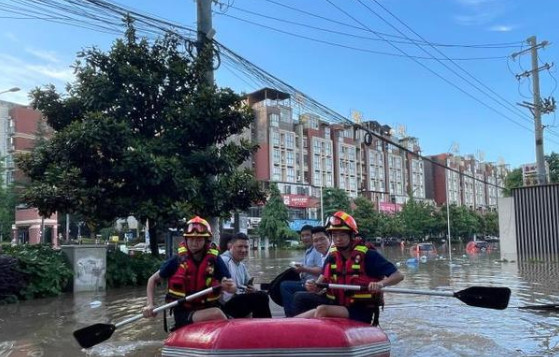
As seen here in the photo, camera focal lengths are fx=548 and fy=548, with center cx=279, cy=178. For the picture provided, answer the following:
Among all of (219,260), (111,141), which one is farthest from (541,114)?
(219,260)

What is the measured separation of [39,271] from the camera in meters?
12.2

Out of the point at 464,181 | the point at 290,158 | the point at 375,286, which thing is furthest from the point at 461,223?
the point at 375,286

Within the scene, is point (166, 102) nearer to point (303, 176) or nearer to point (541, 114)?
point (541, 114)

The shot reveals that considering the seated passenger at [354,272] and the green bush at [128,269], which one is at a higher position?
the seated passenger at [354,272]

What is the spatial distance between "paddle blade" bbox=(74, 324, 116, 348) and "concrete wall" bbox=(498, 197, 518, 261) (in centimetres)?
2421

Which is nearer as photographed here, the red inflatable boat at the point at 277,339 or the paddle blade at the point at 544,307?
the red inflatable boat at the point at 277,339

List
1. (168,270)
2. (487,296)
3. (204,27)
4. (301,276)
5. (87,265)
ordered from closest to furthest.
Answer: (168,270)
(487,296)
(301,276)
(87,265)
(204,27)

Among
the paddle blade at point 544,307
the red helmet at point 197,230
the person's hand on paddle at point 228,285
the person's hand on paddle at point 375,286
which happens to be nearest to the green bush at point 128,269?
the paddle blade at point 544,307

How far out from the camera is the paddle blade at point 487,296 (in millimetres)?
5551

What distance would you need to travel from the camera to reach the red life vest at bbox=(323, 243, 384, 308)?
5.20 metres

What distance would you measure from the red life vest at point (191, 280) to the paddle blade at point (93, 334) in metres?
0.71

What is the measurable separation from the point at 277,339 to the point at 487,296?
2.70 m

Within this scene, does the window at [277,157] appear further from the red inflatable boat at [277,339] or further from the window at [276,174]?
the red inflatable boat at [277,339]

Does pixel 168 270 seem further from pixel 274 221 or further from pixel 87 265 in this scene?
pixel 274 221
